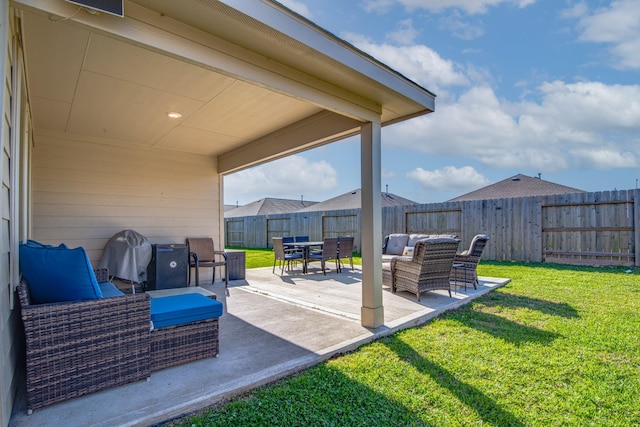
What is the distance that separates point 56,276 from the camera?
212 cm

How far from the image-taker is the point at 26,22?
2.17m

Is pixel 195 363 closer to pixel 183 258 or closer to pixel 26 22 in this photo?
pixel 26 22

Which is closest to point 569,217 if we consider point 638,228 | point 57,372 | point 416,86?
point 638,228

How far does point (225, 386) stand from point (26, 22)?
109 inches

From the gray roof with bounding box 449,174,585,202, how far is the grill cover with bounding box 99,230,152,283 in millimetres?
12016

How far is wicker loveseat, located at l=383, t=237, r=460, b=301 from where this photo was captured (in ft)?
15.5

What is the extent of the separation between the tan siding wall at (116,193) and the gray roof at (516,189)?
1086 centimetres

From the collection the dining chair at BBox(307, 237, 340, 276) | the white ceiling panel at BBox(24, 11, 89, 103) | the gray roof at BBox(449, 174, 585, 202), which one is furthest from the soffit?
the gray roof at BBox(449, 174, 585, 202)

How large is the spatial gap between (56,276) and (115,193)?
387 cm

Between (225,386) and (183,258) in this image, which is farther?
(183,258)

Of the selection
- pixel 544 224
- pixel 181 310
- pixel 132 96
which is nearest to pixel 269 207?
pixel 544 224

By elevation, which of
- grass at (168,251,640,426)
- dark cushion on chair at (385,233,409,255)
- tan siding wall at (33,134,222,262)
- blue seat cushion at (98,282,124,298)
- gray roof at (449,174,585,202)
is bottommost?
grass at (168,251,640,426)

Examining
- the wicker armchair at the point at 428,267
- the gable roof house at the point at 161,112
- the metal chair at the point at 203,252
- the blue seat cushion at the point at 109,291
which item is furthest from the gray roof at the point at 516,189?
the blue seat cushion at the point at 109,291

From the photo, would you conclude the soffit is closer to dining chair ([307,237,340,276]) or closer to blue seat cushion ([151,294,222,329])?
blue seat cushion ([151,294,222,329])
